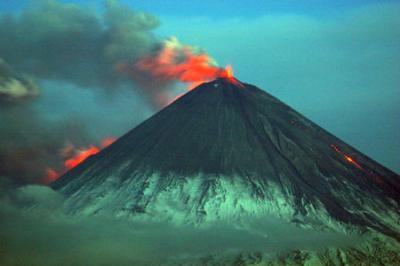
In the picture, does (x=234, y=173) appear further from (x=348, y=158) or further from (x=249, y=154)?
(x=348, y=158)

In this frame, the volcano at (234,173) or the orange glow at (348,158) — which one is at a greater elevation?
the orange glow at (348,158)

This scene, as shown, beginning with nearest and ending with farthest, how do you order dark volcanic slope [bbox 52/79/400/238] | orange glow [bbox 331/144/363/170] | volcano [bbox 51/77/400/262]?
volcano [bbox 51/77/400/262] < dark volcanic slope [bbox 52/79/400/238] < orange glow [bbox 331/144/363/170]

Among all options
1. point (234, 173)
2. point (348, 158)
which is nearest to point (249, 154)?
point (234, 173)

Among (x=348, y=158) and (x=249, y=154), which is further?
(x=348, y=158)

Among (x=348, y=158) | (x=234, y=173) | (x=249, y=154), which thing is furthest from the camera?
(x=348, y=158)

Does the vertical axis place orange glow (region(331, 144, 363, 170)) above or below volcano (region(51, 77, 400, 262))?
above
